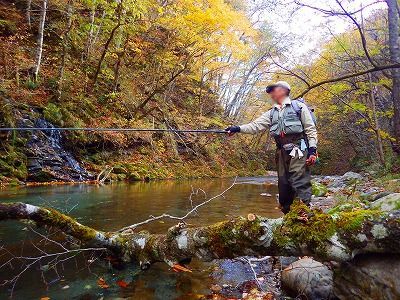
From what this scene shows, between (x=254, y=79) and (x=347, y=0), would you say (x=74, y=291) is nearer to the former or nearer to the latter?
(x=347, y=0)

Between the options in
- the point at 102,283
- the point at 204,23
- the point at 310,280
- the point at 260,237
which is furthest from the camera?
the point at 204,23

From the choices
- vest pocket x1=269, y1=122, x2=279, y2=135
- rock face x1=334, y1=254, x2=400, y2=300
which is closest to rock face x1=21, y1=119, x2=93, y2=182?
vest pocket x1=269, y1=122, x2=279, y2=135

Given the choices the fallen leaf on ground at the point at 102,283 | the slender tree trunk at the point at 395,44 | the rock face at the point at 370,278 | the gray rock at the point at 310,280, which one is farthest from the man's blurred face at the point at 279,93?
the slender tree trunk at the point at 395,44

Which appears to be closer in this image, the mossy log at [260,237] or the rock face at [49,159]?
the mossy log at [260,237]

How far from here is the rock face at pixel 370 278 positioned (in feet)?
7.82

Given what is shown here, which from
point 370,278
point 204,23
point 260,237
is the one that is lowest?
point 370,278

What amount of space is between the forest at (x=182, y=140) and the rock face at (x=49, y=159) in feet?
0.15

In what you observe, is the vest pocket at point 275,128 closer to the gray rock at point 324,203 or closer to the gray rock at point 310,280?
the gray rock at point 310,280

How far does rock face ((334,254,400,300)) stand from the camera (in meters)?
2.38

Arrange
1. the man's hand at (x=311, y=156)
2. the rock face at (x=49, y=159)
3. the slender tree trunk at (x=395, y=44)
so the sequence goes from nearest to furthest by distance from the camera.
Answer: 1. the man's hand at (x=311, y=156)
2. the slender tree trunk at (x=395, y=44)
3. the rock face at (x=49, y=159)

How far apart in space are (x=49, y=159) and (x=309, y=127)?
9.77 meters

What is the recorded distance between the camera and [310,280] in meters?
3.07

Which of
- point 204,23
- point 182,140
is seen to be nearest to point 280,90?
point 182,140

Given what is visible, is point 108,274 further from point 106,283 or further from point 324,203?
point 324,203
